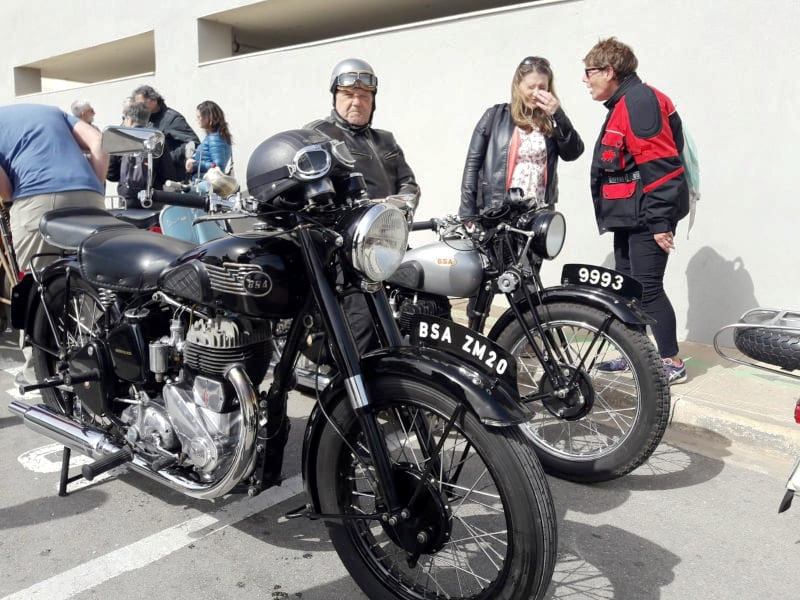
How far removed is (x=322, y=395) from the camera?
2146mm

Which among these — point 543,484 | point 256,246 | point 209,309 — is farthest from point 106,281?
point 543,484

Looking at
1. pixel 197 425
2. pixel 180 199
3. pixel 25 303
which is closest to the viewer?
pixel 180 199

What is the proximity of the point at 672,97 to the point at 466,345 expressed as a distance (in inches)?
153

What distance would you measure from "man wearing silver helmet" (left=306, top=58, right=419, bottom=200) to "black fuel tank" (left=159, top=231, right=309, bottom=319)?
113cm

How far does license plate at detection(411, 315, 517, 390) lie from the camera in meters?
2.03

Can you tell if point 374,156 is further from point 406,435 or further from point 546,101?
point 406,435

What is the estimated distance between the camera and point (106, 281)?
270 cm

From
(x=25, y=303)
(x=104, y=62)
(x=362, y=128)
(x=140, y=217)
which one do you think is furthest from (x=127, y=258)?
(x=104, y=62)

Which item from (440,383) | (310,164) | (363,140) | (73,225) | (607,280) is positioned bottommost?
(440,383)

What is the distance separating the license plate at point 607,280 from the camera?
3.10 metres

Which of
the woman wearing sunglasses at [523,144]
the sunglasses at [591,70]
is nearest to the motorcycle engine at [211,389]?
the woman wearing sunglasses at [523,144]

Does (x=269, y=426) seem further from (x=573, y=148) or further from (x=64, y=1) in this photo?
(x=64, y=1)

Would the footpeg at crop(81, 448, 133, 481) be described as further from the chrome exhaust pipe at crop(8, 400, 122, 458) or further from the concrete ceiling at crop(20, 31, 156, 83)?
the concrete ceiling at crop(20, 31, 156, 83)

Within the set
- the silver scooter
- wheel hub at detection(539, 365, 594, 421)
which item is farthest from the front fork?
wheel hub at detection(539, 365, 594, 421)
